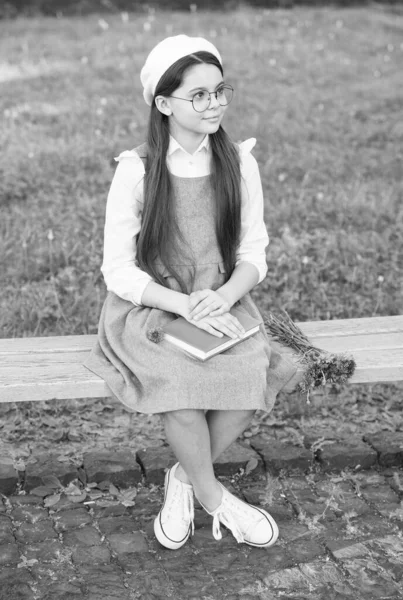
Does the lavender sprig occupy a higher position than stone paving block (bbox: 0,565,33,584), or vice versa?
the lavender sprig

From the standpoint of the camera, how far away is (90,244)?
4.62 metres

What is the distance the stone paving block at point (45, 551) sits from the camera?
289 cm

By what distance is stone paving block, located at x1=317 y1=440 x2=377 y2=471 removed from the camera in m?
3.46

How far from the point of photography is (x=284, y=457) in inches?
135

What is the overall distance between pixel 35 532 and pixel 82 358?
1.94ft

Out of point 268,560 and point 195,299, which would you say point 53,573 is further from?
point 195,299

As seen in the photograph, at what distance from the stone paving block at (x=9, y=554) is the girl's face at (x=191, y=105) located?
1.48 meters

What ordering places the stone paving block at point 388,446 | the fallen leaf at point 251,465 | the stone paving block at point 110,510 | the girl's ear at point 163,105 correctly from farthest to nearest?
the stone paving block at point 388,446
the fallen leaf at point 251,465
the stone paving block at point 110,510
the girl's ear at point 163,105

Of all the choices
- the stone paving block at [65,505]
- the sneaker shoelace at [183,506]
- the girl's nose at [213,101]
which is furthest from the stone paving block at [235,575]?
the girl's nose at [213,101]

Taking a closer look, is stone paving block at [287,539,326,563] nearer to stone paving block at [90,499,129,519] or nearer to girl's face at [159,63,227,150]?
stone paving block at [90,499,129,519]

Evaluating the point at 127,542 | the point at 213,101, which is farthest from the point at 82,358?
the point at 213,101

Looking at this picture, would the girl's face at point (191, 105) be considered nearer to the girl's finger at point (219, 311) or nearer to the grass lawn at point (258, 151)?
the girl's finger at point (219, 311)

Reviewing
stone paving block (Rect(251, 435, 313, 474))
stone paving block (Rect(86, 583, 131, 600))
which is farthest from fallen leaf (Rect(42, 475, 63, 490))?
stone paving block (Rect(251, 435, 313, 474))

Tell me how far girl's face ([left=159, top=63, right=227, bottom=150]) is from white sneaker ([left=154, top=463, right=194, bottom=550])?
114 centimetres
